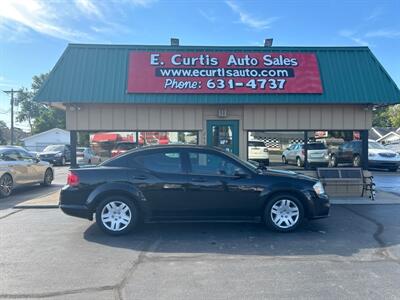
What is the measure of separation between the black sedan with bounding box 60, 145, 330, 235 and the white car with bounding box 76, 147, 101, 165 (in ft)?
13.6

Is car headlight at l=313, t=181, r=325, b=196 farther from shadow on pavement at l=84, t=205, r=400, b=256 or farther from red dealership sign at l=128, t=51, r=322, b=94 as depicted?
red dealership sign at l=128, t=51, r=322, b=94

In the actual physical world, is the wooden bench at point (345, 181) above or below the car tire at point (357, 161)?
below

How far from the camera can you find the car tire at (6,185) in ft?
36.5

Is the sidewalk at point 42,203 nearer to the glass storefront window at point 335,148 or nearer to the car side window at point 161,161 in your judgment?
the car side window at point 161,161

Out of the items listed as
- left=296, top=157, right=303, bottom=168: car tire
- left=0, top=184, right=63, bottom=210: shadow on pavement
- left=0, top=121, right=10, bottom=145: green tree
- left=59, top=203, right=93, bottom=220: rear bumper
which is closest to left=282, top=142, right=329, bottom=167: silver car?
left=296, top=157, right=303, bottom=168: car tire

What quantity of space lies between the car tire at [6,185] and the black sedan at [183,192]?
5.85 meters

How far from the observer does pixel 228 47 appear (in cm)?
1075

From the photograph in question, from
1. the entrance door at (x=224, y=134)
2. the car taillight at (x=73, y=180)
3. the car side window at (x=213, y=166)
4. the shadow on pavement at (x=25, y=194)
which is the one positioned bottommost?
the shadow on pavement at (x=25, y=194)

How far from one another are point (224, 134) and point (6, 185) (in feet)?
23.9

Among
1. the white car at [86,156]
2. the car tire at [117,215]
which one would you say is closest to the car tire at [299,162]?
the white car at [86,156]

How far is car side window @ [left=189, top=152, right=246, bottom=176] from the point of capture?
6.63m

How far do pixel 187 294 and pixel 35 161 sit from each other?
1113 cm

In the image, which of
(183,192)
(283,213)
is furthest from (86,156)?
(283,213)

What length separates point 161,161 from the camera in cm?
670
